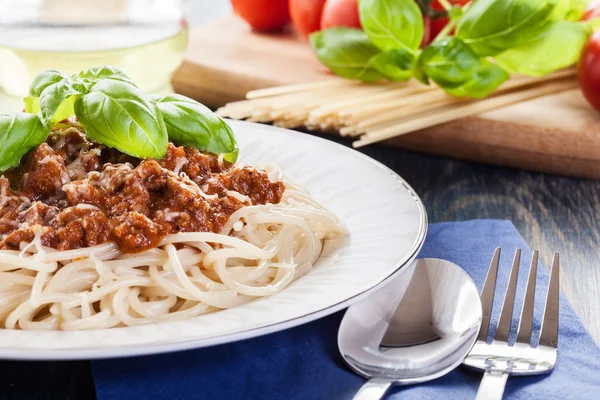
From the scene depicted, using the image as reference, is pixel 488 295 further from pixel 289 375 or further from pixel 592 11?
pixel 592 11

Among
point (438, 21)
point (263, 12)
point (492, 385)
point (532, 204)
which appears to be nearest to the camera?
point (492, 385)

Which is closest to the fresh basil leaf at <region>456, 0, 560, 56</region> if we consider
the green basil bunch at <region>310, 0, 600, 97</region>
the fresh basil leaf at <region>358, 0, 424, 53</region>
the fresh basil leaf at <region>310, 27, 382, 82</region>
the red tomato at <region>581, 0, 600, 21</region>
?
the green basil bunch at <region>310, 0, 600, 97</region>

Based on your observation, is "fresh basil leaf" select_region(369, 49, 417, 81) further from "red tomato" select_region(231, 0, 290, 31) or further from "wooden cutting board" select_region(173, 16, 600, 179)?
"red tomato" select_region(231, 0, 290, 31)

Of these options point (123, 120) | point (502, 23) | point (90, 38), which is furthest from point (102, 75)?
point (502, 23)

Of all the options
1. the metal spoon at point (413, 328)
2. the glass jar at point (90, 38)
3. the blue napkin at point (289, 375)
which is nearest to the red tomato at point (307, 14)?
the glass jar at point (90, 38)

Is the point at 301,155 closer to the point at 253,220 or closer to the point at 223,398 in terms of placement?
the point at 253,220
